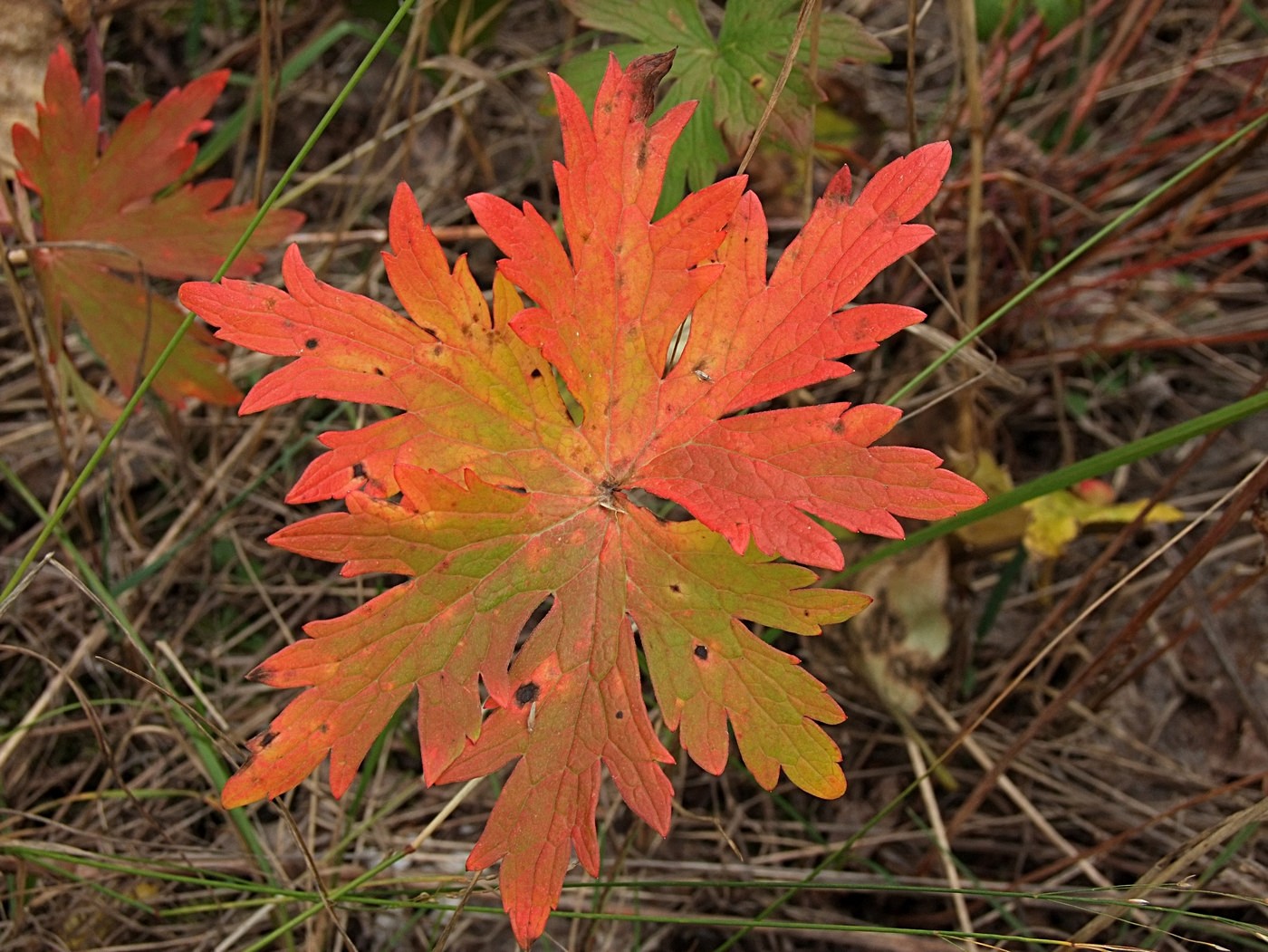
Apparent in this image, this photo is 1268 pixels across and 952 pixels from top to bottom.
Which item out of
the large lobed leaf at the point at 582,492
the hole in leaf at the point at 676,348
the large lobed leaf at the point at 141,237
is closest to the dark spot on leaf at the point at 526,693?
the large lobed leaf at the point at 582,492

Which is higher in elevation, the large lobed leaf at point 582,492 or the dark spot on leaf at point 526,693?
the large lobed leaf at point 582,492

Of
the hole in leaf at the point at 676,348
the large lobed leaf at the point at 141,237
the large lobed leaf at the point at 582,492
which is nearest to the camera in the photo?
the large lobed leaf at the point at 582,492

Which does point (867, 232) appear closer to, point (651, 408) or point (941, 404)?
point (651, 408)

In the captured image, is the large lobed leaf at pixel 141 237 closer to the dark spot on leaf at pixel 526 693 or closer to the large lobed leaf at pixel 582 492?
the large lobed leaf at pixel 582 492

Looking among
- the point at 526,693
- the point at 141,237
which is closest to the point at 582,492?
the point at 526,693

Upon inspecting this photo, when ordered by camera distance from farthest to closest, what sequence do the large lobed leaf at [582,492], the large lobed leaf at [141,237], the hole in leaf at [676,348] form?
the large lobed leaf at [141,237]
the hole in leaf at [676,348]
the large lobed leaf at [582,492]

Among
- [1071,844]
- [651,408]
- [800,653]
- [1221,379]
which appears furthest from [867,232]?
[1221,379]

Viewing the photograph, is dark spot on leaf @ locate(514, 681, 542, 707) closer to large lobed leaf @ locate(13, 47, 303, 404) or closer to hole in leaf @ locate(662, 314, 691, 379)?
hole in leaf @ locate(662, 314, 691, 379)
